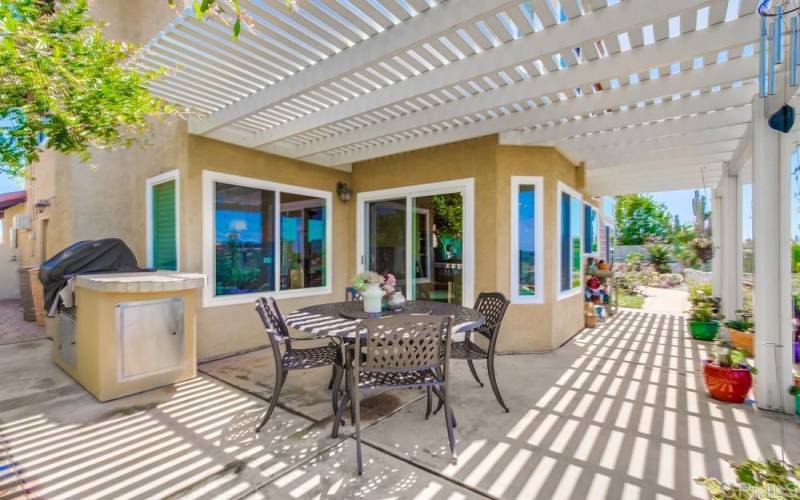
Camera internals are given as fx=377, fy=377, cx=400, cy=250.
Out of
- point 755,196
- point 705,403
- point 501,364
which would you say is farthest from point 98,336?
point 755,196

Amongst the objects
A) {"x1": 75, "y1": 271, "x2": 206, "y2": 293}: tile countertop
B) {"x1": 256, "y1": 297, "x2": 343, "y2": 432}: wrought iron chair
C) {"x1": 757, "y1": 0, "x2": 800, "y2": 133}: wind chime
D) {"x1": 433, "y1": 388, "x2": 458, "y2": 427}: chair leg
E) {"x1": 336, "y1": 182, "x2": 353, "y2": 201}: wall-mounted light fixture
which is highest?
{"x1": 757, "y1": 0, "x2": 800, "y2": 133}: wind chime

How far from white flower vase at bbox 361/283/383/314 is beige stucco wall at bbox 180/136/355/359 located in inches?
101

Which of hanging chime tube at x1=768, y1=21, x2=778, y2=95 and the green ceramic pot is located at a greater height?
hanging chime tube at x1=768, y1=21, x2=778, y2=95

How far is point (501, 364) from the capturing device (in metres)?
4.63

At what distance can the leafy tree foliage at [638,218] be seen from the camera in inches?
920

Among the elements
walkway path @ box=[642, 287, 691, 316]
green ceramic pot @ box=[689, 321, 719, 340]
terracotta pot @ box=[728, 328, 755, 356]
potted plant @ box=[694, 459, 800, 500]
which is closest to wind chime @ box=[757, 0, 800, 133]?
potted plant @ box=[694, 459, 800, 500]

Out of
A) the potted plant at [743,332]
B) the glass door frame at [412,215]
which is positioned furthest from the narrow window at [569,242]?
the potted plant at [743,332]

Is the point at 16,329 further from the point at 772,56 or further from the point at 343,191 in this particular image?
the point at 772,56

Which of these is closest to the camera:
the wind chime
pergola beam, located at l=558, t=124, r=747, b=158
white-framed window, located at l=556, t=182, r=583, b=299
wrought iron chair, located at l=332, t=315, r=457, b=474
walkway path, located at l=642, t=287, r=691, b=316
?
the wind chime

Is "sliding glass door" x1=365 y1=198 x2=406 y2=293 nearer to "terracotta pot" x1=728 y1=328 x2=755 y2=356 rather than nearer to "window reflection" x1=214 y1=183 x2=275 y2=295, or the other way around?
"window reflection" x1=214 y1=183 x2=275 y2=295

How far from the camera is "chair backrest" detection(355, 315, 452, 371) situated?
8.25 ft

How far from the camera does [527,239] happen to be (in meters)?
5.25

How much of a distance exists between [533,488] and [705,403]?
2369 millimetres

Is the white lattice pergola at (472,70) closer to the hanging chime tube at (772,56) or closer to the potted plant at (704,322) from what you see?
the hanging chime tube at (772,56)
